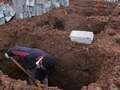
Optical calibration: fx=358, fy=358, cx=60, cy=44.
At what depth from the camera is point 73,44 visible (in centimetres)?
859

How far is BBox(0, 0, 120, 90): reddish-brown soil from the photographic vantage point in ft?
25.3

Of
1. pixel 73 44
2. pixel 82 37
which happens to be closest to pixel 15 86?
pixel 73 44

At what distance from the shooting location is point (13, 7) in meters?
10.5

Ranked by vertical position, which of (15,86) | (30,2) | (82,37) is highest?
(30,2)

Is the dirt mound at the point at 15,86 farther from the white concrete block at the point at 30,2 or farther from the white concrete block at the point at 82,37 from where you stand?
the white concrete block at the point at 30,2

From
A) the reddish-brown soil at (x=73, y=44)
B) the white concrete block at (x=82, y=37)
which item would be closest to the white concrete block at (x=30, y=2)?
the reddish-brown soil at (x=73, y=44)

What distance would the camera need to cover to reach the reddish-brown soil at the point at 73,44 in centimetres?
771

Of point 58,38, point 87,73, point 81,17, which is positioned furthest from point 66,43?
point 81,17

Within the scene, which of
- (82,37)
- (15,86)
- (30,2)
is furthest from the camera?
(30,2)

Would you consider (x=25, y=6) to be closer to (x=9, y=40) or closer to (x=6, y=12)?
(x=6, y=12)

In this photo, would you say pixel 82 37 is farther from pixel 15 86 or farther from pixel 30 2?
pixel 15 86

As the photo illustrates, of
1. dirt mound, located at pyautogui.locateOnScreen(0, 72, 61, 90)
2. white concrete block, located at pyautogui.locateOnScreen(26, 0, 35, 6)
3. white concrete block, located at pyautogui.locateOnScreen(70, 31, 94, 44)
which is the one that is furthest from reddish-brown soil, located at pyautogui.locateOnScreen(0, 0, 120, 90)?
dirt mound, located at pyautogui.locateOnScreen(0, 72, 61, 90)

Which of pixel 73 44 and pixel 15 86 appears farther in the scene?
pixel 73 44

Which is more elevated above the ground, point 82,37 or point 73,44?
point 82,37
